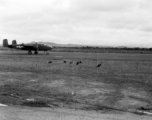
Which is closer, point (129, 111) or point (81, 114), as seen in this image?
point (81, 114)

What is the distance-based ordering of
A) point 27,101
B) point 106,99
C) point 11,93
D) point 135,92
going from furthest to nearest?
point 135,92
point 11,93
point 106,99
point 27,101

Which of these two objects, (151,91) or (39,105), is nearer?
(39,105)

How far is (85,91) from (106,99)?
171cm

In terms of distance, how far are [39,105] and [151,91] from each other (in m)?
5.86

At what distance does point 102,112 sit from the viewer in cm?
625

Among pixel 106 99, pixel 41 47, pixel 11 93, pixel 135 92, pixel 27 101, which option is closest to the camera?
pixel 27 101

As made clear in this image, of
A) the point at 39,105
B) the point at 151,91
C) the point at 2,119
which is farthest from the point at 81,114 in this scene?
the point at 151,91

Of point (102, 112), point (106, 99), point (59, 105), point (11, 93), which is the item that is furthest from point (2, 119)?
point (106, 99)

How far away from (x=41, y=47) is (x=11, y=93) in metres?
43.3

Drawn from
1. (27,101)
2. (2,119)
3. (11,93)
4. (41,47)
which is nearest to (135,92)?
(27,101)

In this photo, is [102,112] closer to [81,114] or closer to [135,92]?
[81,114]

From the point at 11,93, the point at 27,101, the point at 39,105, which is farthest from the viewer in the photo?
the point at 11,93

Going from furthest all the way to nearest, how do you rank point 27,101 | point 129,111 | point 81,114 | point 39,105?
1. point 27,101
2. point 39,105
3. point 129,111
4. point 81,114

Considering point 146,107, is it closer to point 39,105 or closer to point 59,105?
point 59,105
